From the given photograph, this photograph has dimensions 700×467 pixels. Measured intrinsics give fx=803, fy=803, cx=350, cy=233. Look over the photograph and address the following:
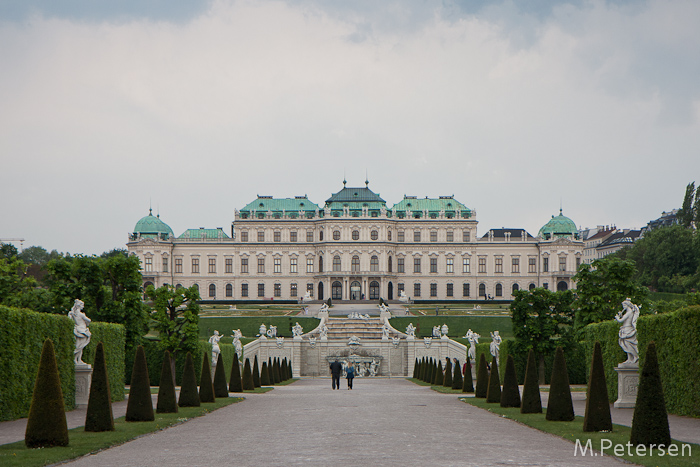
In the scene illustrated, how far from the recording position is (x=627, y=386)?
1872 centimetres

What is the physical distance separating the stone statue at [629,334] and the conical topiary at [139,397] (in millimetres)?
11023

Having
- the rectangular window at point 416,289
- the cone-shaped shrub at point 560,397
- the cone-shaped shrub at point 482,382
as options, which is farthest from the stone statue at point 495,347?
the rectangular window at point 416,289

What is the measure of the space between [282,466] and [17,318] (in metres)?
9.58

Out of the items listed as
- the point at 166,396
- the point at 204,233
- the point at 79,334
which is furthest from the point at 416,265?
the point at 166,396

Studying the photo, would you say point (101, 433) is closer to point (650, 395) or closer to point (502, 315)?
point (650, 395)

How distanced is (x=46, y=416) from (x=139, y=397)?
11.6 ft

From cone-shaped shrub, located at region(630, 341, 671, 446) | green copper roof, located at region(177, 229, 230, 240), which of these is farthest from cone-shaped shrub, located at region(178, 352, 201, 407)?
green copper roof, located at region(177, 229, 230, 240)

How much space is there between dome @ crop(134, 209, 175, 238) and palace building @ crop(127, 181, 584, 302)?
13 centimetres

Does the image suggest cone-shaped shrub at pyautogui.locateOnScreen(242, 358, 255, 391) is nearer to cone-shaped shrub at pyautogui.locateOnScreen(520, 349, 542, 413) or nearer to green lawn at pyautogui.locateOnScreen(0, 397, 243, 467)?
green lawn at pyautogui.locateOnScreen(0, 397, 243, 467)

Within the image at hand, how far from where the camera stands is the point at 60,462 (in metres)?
9.77

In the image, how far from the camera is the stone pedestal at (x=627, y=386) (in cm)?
1859

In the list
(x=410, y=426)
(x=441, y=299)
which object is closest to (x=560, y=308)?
(x=410, y=426)

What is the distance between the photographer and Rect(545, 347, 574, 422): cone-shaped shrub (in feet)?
46.0

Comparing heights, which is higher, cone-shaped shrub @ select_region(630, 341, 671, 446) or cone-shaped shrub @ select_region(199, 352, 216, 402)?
cone-shaped shrub @ select_region(630, 341, 671, 446)
